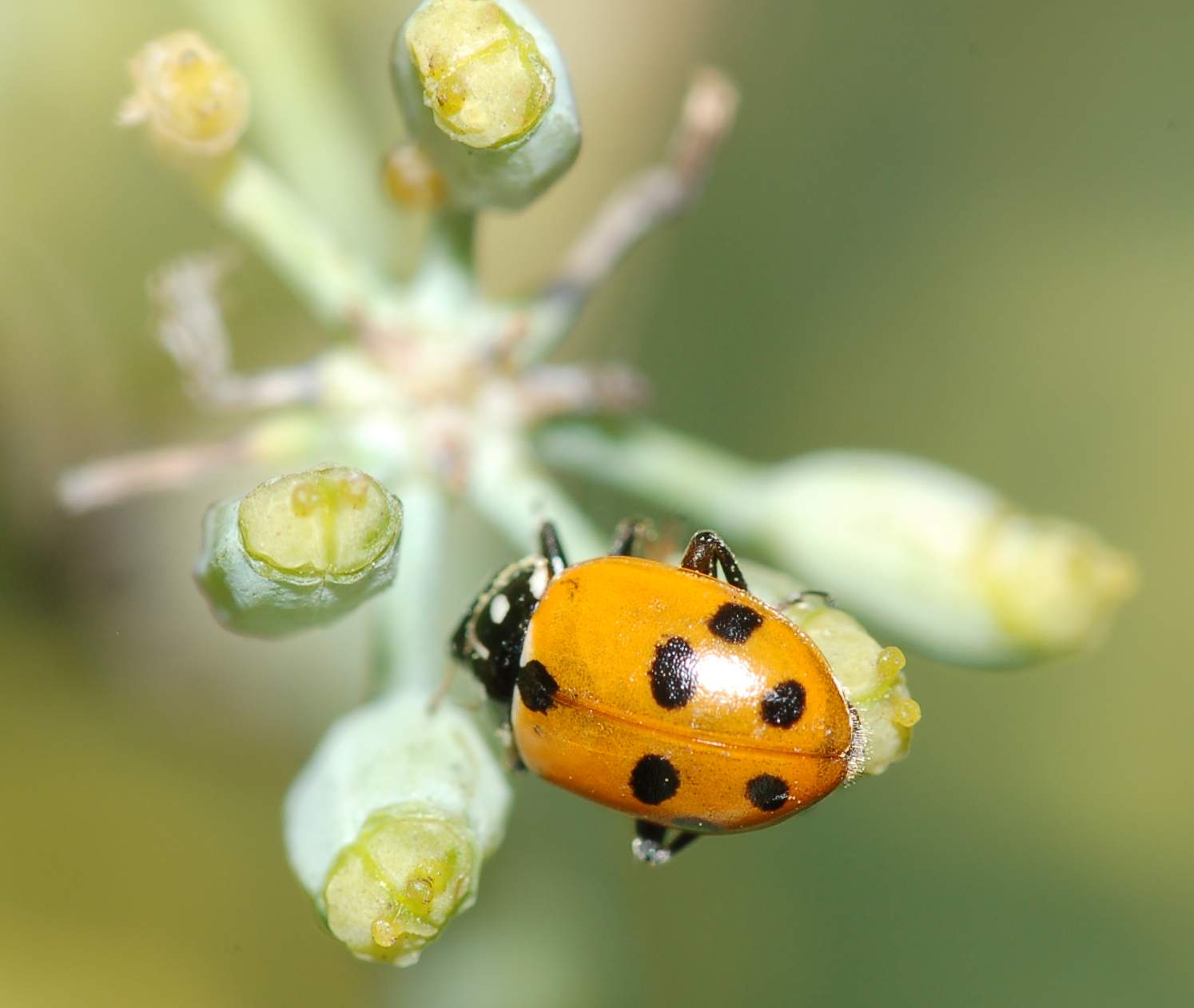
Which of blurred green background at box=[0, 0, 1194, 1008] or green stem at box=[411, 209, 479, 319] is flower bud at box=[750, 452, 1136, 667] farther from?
blurred green background at box=[0, 0, 1194, 1008]

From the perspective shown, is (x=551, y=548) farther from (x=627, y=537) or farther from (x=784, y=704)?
(x=784, y=704)

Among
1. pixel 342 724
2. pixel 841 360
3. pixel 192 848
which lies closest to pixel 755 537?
pixel 342 724

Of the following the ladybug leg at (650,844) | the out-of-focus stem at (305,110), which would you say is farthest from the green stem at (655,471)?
the out-of-focus stem at (305,110)

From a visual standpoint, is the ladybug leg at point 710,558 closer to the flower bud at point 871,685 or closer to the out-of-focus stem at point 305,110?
the flower bud at point 871,685

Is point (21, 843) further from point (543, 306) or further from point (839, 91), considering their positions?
point (839, 91)

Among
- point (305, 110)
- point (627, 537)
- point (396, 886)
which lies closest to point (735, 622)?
point (627, 537)

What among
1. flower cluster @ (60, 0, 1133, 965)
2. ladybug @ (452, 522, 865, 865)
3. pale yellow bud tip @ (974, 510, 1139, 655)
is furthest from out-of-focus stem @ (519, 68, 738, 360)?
pale yellow bud tip @ (974, 510, 1139, 655)
